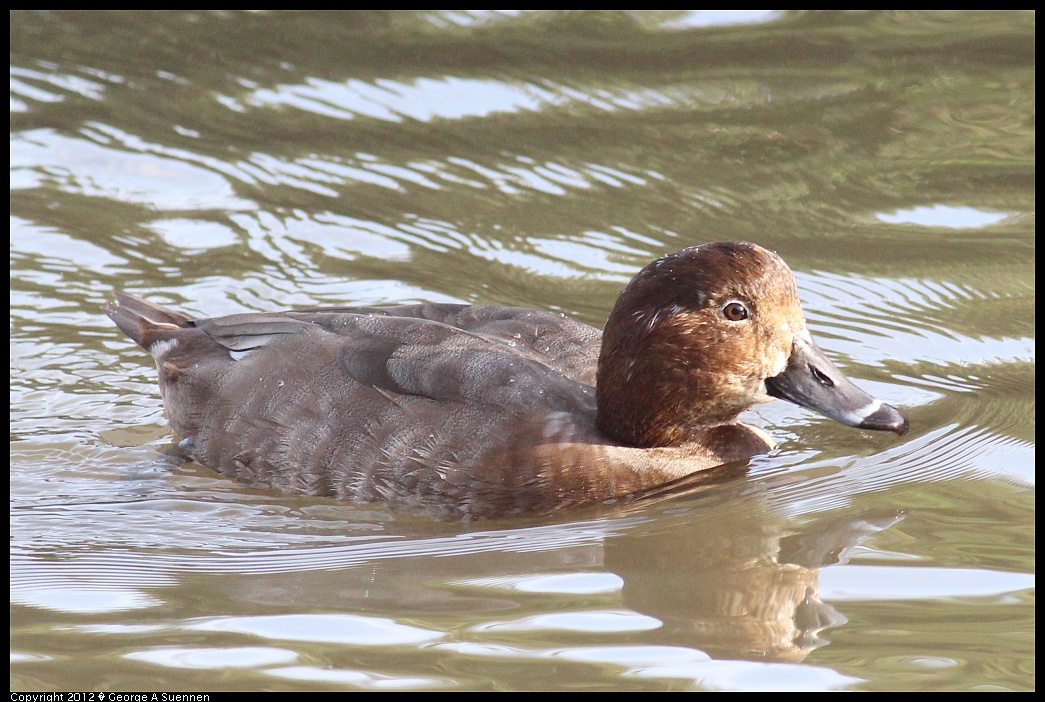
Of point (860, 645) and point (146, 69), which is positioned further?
point (146, 69)

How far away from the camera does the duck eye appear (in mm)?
5023

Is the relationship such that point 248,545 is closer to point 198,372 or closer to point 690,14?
point 198,372

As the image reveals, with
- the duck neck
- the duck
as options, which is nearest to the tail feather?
the duck

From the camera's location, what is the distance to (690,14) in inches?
385

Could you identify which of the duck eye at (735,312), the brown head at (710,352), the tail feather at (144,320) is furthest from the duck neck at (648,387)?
the tail feather at (144,320)

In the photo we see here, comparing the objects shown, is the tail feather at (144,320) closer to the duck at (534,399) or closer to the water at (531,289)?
the water at (531,289)

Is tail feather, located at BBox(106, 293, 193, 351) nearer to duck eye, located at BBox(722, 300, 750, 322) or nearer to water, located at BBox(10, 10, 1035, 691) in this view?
water, located at BBox(10, 10, 1035, 691)

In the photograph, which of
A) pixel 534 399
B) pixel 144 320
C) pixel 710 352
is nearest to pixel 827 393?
pixel 710 352

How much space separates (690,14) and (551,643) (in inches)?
265

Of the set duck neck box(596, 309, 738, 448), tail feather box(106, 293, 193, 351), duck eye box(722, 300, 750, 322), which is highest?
duck eye box(722, 300, 750, 322)

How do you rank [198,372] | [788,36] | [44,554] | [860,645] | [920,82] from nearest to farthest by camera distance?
[860,645]
[44,554]
[198,372]
[920,82]
[788,36]

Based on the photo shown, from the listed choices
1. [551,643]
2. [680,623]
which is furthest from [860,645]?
[551,643]

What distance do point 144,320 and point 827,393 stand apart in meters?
3.02

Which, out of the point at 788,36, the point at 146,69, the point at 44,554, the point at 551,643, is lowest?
the point at 44,554
